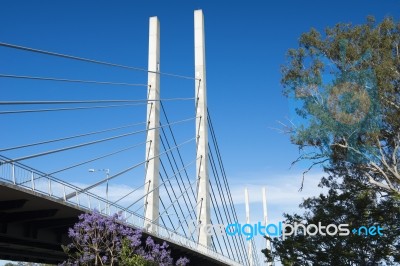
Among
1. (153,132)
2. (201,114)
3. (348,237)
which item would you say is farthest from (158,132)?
(348,237)

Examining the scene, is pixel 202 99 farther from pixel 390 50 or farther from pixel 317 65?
pixel 390 50

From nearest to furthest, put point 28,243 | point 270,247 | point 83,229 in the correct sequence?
point 83,229 → point 28,243 → point 270,247

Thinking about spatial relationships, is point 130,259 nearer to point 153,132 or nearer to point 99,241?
point 99,241

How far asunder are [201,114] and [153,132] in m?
Result: 6.72

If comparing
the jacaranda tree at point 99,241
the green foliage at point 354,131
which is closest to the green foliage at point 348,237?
the green foliage at point 354,131

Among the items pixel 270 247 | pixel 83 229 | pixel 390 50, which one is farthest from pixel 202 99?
pixel 83 229

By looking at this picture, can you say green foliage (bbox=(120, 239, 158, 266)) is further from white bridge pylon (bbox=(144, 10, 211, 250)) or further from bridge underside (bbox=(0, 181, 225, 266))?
white bridge pylon (bbox=(144, 10, 211, 250))

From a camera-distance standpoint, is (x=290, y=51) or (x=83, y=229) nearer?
(x=83, y=229)

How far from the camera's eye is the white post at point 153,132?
31.8 m

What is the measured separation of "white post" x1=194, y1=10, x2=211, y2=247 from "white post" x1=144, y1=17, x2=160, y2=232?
383cm

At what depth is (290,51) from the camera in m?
34.0

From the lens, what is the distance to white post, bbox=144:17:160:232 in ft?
104

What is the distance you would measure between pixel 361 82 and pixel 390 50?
2.53 metres

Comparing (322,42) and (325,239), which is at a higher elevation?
(322,42)
